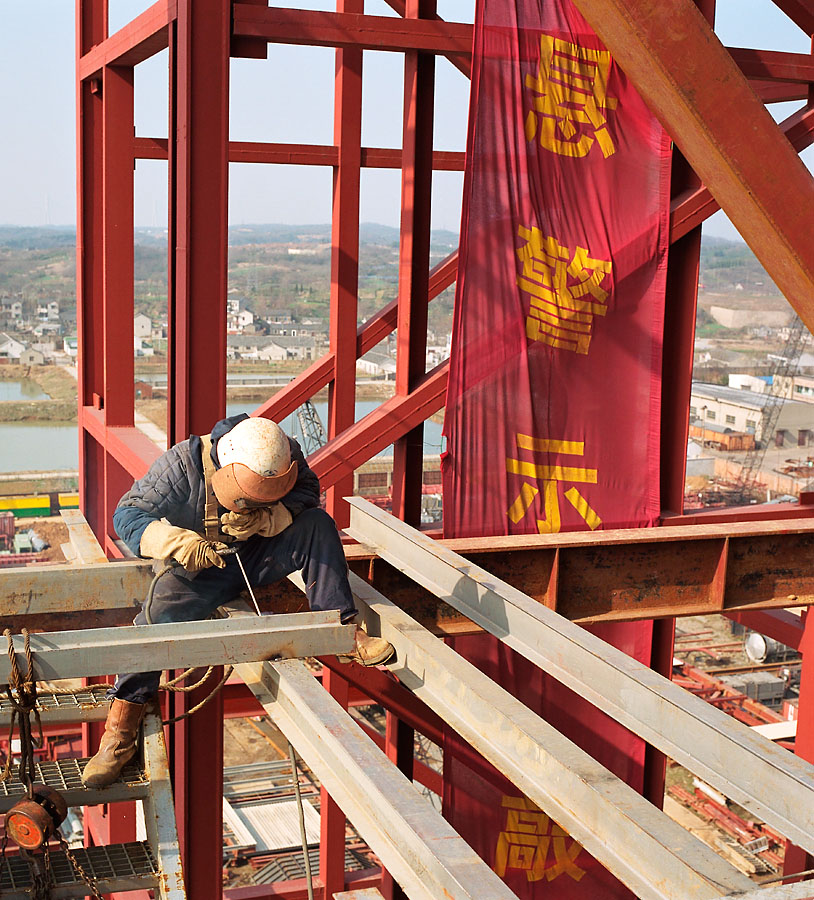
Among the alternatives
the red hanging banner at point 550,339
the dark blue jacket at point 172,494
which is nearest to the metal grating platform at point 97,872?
the dark blue jacket at point 172,494

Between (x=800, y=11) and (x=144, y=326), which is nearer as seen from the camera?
(x=800, y=11)

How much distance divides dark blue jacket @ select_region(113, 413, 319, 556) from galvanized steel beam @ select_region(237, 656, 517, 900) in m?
0.69

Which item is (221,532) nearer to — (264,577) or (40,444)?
(264,577)

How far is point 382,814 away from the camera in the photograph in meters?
3.15

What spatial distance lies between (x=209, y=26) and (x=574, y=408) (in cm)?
321

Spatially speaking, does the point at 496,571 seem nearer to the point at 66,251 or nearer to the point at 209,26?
the point at 209,26

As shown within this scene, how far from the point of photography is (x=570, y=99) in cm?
670

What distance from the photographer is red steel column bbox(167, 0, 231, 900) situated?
545cm

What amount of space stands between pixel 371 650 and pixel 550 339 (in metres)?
3.07

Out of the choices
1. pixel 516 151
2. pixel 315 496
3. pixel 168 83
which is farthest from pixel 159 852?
pixel 516 151

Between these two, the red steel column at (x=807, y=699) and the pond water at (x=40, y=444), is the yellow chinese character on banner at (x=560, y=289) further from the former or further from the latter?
the pond water at (x=40, y=444)

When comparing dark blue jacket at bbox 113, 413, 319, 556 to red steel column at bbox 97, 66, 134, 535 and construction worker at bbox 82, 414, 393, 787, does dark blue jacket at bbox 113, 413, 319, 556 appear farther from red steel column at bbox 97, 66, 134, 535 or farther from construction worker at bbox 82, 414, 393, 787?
red steel column at bbox 97, 66, 134, 535

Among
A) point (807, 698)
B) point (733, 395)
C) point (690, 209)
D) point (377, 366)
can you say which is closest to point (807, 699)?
point (807, 698)

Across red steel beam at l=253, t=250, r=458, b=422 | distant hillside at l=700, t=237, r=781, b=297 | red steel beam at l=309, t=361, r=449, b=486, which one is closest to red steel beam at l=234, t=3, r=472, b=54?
red steel beam at l=309, t=361, r=449, b=486
